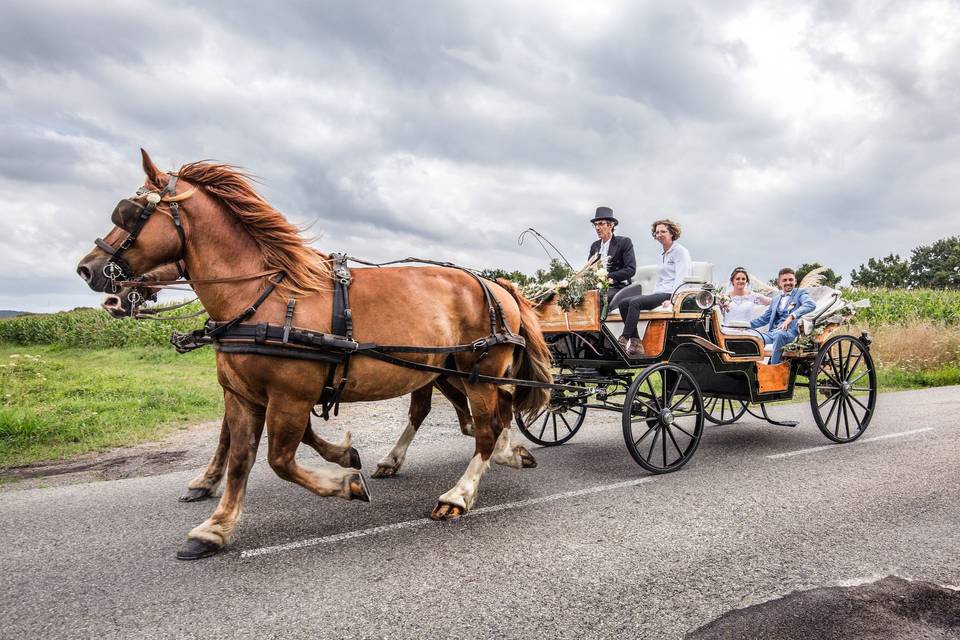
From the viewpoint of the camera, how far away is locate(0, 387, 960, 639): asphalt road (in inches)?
108

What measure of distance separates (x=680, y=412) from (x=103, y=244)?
188 inches

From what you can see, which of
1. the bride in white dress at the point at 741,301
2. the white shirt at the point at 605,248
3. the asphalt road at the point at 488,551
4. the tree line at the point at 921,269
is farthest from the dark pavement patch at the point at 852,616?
the tree line at the point at 921,269

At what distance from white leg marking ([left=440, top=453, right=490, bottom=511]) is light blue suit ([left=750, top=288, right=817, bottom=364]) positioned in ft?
13.4

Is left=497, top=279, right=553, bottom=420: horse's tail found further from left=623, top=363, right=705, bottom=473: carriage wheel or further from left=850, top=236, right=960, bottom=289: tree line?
left=850, top=236, right=960, bottom=289: tree line

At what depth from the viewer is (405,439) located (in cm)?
520

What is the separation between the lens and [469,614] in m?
2.76

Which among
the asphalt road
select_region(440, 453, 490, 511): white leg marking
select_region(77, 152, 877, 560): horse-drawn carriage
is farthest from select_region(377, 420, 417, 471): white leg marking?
select_region(440, 453, 490, 511): white leg marking

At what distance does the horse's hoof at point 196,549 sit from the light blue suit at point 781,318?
5910 mm

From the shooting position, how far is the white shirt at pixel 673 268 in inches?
251

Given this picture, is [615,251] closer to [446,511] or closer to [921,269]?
[446,511]

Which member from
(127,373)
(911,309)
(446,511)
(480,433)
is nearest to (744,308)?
(480,433)

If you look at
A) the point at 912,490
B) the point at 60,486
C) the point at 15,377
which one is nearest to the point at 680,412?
the point at 912,490

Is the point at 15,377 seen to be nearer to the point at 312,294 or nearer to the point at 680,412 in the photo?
the point at 312,294

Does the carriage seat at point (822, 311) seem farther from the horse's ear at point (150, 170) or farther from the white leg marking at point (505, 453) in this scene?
the horse's ear at point (150, 170)
